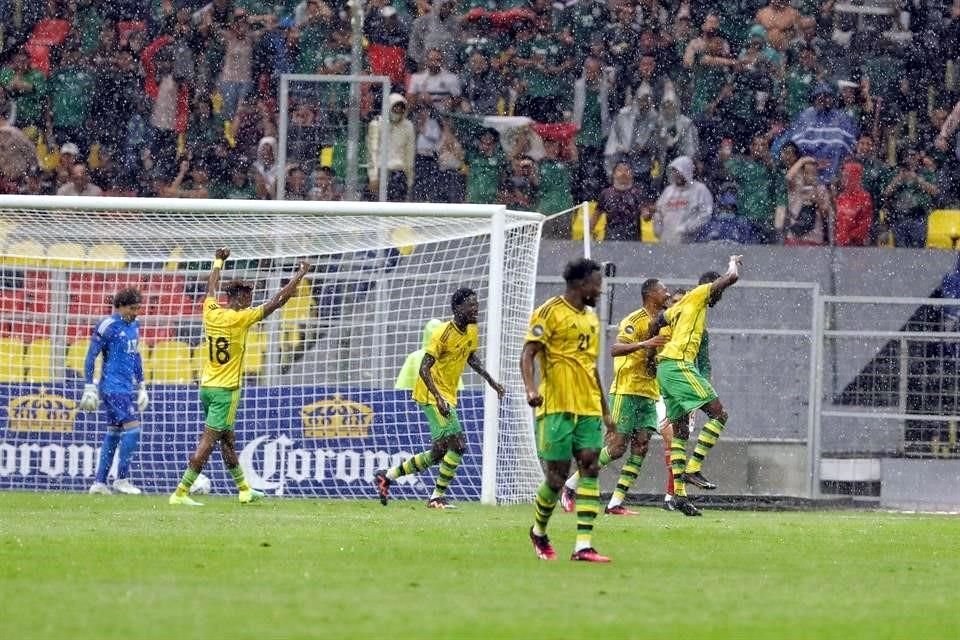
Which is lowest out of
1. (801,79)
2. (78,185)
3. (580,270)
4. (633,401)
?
(633,401)

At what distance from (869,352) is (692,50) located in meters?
5.50

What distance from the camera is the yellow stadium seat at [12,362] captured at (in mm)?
20281

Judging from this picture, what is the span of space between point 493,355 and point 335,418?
258cm

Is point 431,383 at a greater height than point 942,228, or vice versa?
point 942,228

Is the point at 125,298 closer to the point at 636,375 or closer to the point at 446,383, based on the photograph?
the point at 446,383

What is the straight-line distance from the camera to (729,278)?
52.3 ft

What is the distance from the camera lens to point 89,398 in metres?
19.3

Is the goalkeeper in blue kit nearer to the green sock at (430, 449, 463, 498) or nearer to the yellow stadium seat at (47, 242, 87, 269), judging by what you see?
the yellow stadium seat at (47, 242, 87, 269)

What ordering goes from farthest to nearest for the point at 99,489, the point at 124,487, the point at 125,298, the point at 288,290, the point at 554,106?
1. the point at 554,106
2. the point at 124,487
3. the point at 99,489
4. the point at 125,298
5. the point at 288,290

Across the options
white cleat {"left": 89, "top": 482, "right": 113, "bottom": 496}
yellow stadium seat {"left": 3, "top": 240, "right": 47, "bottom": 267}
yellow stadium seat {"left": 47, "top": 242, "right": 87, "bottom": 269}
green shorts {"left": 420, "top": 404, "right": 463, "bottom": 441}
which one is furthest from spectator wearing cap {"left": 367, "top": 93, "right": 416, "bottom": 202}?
green shorts {"left": 420, "top": 404, "right": 463, "bottom": 441}

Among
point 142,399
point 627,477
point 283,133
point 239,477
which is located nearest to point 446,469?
point 627,477

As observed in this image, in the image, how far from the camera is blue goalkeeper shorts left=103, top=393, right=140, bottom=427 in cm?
1923

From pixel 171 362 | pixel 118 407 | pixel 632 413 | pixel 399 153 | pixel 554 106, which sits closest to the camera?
pixel 632 413

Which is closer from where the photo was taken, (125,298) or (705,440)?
(705,440)
